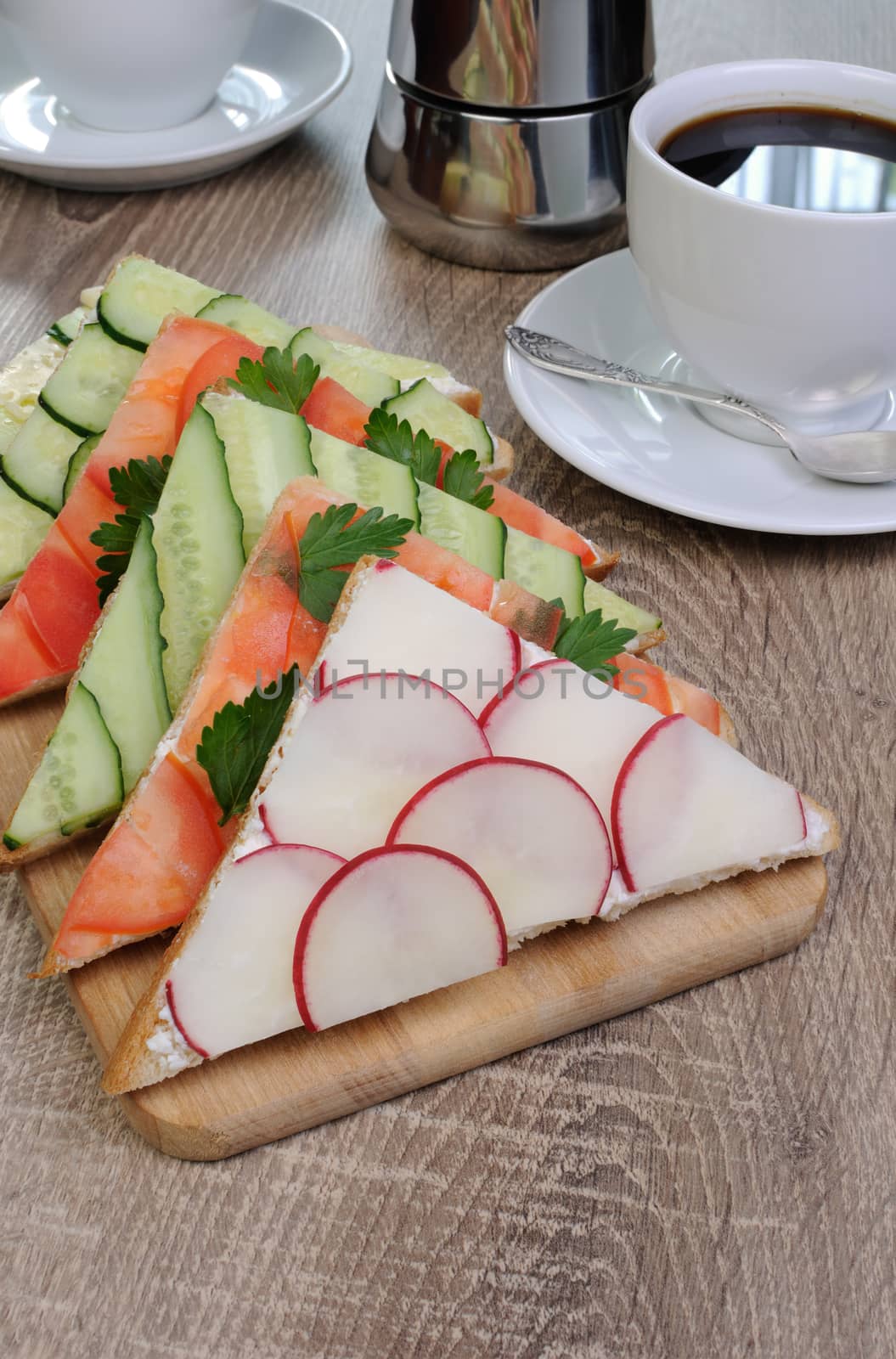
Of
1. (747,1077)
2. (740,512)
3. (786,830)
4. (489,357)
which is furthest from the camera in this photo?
(489,357)

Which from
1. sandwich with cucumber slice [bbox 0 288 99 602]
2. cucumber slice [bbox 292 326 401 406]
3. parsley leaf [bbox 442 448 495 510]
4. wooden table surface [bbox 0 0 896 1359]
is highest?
sandwich with cucumber slice [bbox 0 288 99 602]

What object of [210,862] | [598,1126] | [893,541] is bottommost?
[893,541]

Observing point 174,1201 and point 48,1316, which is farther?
point 174,1201

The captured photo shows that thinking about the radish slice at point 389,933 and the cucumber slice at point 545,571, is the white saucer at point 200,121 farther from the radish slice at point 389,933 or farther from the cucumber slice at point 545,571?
the radish slice at point 389,933

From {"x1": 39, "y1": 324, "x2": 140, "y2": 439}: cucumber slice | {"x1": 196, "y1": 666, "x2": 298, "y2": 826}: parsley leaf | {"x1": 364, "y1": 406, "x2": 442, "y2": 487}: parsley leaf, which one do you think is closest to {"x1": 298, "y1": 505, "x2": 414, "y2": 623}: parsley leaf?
{"x1": 196, "y1": 666, "x2": 298, "y2": 826}: parsley leaf

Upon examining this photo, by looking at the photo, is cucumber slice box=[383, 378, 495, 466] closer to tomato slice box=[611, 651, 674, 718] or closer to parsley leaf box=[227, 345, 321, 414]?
parsley leaf box=[227, 345, 321, 414]

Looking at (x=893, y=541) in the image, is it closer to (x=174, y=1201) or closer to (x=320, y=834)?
(x=320, y=834)

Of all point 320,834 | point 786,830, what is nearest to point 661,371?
point 786,830
